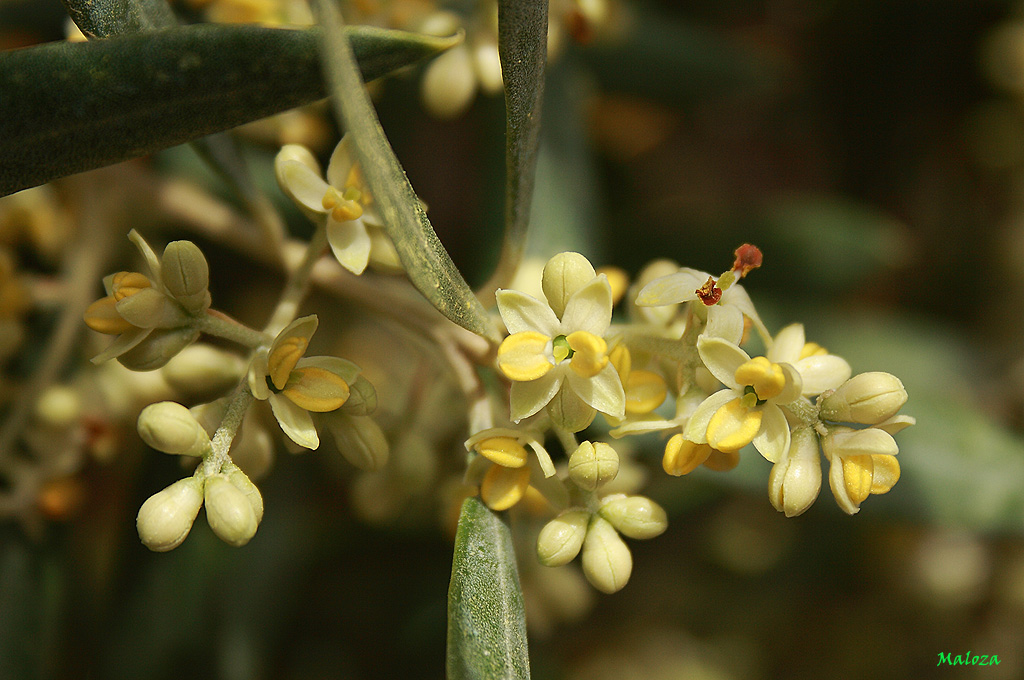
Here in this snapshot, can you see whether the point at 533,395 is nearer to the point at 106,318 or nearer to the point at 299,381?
the point at 299,381

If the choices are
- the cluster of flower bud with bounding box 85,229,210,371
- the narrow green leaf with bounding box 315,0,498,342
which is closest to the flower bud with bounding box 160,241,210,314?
the cluster of flower bud with bounding box 85,229,210,371

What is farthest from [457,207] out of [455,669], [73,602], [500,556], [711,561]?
[455,669]

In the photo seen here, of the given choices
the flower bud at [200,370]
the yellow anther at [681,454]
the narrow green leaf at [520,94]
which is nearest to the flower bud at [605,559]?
the yellow anther at [681,454]

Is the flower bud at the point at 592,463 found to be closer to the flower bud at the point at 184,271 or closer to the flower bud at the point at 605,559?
the flower bud at the point at 605,559

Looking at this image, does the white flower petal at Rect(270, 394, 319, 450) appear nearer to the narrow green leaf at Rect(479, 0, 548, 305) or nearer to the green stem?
the green stem

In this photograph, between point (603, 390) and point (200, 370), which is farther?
point (200, 370)

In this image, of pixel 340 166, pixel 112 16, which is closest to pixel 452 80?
pixel 340 166

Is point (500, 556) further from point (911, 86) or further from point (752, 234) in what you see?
point (911, 86)
